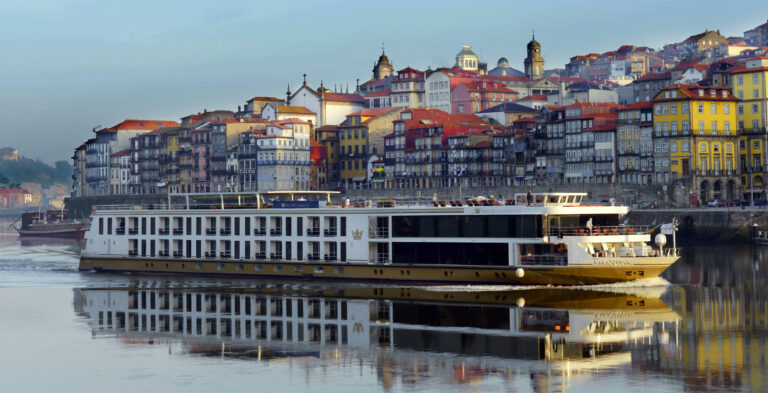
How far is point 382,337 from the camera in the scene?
34812 millimetres

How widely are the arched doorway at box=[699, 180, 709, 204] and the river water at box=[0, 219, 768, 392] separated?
42.2 m

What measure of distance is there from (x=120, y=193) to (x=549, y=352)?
13429cm

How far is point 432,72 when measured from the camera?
5581 inches

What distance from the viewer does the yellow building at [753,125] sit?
96.6 meters

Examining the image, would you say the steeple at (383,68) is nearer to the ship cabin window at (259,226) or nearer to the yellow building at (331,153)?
the yellow building at (331,153)

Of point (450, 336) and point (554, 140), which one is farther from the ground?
point (554, 140)

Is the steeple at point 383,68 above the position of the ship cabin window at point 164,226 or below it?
above

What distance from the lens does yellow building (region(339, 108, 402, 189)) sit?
130 metres

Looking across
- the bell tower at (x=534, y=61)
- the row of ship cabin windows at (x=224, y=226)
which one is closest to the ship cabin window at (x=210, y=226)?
the row of ship cabin windows at (x=224, y=226)

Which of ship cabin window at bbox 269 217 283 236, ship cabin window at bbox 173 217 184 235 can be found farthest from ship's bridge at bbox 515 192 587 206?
ship cabin window at bbox 173 217 184 235

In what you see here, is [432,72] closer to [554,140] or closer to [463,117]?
[463,117]

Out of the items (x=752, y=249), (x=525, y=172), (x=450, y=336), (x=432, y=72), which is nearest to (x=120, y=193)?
(x=432, y=72)

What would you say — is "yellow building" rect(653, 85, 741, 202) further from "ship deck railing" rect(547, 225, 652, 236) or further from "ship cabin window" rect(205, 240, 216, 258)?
"ship cabin window" rect(205, 240, 216, 258)

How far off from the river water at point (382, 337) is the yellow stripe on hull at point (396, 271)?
2.09 feet
